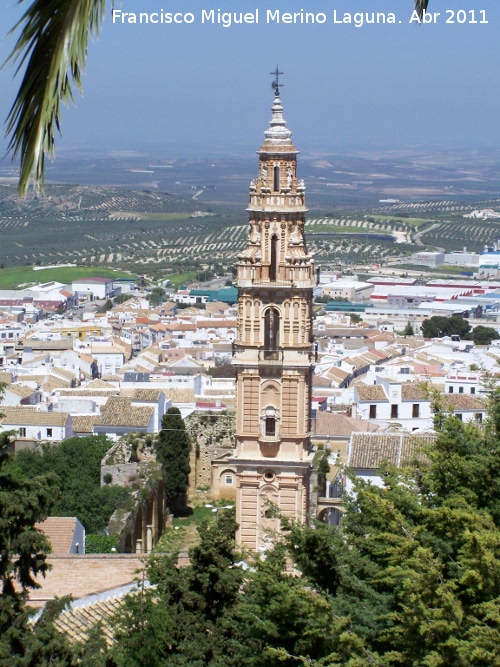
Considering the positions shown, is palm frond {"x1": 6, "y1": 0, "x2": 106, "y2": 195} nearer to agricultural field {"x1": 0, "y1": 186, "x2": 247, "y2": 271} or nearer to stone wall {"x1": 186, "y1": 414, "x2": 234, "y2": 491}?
stone wall {"x1": 186, "y1": 414, "x2": 234, "y2": 491}

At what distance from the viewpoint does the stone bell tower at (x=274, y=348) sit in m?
19.9

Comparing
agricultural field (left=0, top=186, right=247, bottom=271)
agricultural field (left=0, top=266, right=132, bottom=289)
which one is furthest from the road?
agricultural field (left=0, top=266, right=132, bottom=289)

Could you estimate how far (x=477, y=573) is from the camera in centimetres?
878

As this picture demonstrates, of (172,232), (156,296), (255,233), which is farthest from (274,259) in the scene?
(172,232)

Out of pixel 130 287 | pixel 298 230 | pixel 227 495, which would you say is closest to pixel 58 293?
pixel 130 287

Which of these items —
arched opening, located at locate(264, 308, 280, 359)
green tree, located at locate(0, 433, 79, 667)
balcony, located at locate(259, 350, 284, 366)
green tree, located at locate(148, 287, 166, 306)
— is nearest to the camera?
green tree, located at locate(0, 433, 79, 667)

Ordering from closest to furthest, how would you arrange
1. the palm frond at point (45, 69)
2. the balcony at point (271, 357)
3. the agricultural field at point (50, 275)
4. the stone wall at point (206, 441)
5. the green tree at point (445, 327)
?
the palm frond at point (45, 69) < the balcony at point (271, 357) < the stone wall at point (206, 441) < the green tree at point (445, 327) < the agricultural field at point (50, 275)

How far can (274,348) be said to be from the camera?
20.6 m

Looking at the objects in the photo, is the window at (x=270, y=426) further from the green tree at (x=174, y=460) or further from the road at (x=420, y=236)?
the road at (x=420, y=236)

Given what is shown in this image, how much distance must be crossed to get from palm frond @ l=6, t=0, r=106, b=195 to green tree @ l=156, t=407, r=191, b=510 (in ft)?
76.0

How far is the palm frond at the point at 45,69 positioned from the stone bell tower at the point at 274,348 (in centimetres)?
1683

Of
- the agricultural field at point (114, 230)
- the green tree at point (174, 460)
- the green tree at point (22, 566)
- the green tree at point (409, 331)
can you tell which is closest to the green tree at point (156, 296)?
the agricultural field at point (114, 230)

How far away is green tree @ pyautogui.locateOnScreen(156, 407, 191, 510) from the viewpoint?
26094 mm

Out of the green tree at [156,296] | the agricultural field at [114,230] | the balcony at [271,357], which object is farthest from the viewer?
the agricultural field at [114,230]
